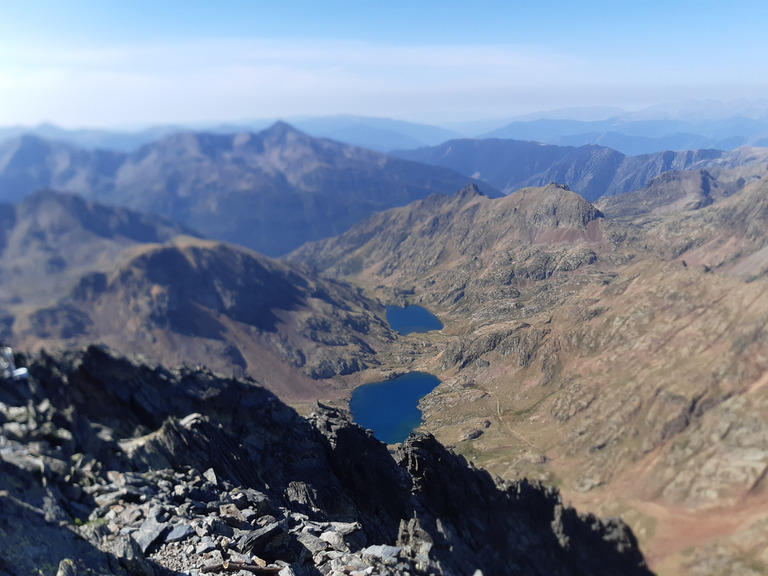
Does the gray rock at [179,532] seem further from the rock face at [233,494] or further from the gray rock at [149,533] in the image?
the gray rock at [149,533]

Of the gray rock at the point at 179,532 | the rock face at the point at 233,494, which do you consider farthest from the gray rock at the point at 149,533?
the gray rock at the point at 179,532

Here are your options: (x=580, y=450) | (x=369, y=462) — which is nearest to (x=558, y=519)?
(x=369, y=462)

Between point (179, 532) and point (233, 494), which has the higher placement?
point (179, 532)

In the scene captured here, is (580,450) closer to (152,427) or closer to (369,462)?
(369,462)

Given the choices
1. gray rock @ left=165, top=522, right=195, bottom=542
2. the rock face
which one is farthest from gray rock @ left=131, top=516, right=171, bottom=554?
gray rock @ left=165, top=522, right=195, bottom=542

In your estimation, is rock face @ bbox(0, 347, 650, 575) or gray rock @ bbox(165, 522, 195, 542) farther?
gray rock @ bbox(165, 522, 195, 542)

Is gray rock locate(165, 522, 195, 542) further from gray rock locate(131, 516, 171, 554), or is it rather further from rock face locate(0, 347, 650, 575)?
gray rock locate(131, 516, 171, 554)

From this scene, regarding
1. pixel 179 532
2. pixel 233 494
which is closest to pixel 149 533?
pixel 179 532

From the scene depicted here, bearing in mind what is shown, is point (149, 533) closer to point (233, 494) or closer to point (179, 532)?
point (179, 532)
